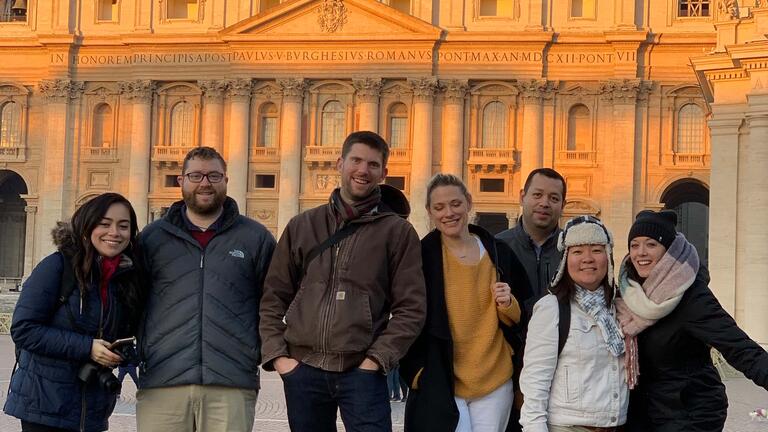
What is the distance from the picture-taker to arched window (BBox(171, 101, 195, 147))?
46.5 metres

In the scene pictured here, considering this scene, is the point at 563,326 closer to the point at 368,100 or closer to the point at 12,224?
the point at 368,100

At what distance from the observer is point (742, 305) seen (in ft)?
68.2

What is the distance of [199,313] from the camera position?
6.45m

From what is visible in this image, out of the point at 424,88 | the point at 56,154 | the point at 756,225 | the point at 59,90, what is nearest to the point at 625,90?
the point at 424,88

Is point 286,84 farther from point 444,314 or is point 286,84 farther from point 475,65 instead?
point 444,314

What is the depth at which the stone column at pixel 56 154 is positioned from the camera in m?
46.9

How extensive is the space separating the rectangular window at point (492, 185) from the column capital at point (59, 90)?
60.2 ft

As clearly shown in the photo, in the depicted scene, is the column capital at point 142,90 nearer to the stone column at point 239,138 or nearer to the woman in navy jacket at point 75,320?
the stone column at point 239,138

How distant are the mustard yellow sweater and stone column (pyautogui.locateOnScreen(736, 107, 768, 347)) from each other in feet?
47.5

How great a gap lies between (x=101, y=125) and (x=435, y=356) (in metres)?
44.0

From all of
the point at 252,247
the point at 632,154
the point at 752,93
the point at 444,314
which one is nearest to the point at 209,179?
the point at 252,247

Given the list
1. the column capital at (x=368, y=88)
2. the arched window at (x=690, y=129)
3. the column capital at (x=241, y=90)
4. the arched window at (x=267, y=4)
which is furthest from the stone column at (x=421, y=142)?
the arched window at (x=690, y=129)

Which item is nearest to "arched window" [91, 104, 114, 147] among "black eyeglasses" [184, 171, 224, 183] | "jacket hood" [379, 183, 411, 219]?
"black eyeglasses" [184, 171, 224, 183]

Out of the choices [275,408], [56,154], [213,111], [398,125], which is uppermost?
[213,111]
